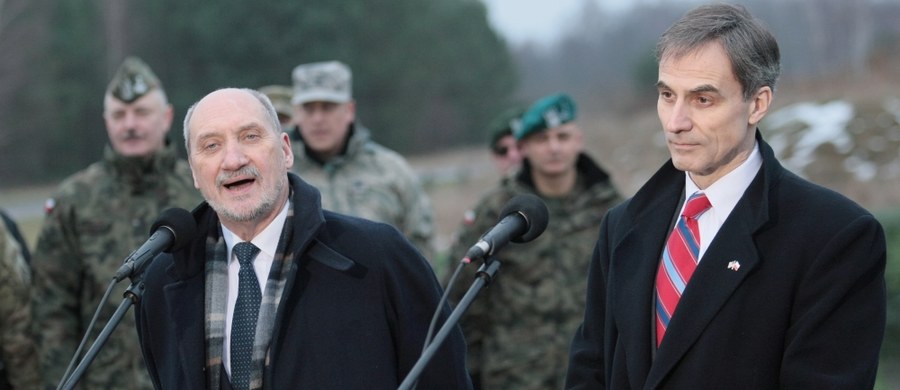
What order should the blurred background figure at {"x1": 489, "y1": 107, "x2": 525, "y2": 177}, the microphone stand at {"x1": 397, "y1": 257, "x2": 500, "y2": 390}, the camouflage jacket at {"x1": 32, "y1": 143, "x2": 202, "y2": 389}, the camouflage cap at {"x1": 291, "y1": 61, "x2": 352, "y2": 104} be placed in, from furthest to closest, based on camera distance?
the blurred background figure at {"x1": 489, "y1": 107, "x2": 525, "y2": 177} → the camouflage cap at {"x1": 291, "y1": 61, "x2": 352, "y2": 104} → the camouflage jacket at {"x1": 32, "y1": 143, "x2": 202, "y2": 389} → the microphone stand at {"x1": 397, "y1": 257, "x2": 500, "y2": 390}

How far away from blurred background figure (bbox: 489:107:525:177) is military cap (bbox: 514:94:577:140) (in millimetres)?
1650

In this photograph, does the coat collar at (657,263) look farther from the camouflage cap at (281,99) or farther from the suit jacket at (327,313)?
the camouflage cap at (281,99)

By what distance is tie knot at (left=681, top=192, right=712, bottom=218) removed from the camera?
3.51 meters

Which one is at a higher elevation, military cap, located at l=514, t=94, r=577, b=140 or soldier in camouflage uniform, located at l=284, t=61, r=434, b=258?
military cap, located at l=514, t=94, r=577, b=140

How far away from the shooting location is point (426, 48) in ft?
155

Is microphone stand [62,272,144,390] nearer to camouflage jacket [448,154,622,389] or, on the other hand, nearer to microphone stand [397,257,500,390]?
microphone stand [397,257,500,390]

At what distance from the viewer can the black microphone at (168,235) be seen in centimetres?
372

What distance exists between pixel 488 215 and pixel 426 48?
136ft

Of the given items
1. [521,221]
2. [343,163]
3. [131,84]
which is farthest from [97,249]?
[521,221]

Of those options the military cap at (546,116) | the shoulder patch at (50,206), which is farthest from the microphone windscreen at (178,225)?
the military cap at (546,116)

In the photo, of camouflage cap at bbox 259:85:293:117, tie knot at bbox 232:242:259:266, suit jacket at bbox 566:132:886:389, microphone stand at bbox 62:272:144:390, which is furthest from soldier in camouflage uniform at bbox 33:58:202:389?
suit jacket at bbox 566:132:886:389

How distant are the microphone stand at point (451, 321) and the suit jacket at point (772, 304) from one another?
→ 496mm

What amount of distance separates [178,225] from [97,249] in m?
2.65

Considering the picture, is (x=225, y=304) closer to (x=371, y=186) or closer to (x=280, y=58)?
(x=371, y=186)
